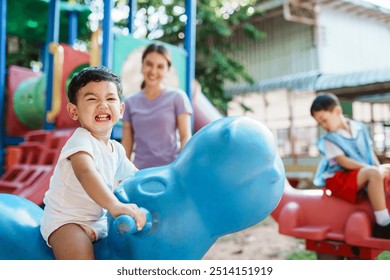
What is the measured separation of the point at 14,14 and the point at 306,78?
156 inches

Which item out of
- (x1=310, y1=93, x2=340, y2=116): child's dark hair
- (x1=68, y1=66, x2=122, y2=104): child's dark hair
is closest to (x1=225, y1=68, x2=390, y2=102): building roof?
(x1=310, y1=93, x2=340, y2=116): child's dark hair

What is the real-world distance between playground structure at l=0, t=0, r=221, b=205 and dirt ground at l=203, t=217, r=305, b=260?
2.35 ft

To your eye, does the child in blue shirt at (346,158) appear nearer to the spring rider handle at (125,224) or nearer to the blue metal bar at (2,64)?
the spring rider handle at (125,224)

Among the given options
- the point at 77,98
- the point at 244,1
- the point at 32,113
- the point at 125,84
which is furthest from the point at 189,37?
the point at 244,1

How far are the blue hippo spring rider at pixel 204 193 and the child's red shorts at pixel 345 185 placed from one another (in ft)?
2.95

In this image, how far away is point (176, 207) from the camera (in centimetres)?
71

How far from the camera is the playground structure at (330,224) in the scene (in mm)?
1488

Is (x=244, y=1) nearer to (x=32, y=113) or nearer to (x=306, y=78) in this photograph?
(x=306, y=78)

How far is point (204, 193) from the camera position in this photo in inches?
28.5

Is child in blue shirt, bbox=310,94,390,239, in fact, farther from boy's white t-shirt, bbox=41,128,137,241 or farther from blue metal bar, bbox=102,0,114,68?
boy's white t-shirt, bbox=41,128,137,241

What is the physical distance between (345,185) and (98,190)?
1142mm

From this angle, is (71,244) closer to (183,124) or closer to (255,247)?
(183,124)

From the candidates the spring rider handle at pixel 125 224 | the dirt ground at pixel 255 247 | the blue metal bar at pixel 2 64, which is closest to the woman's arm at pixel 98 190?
the spring rider handle at pixel 125 224

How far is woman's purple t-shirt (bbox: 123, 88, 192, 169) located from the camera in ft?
4.26
